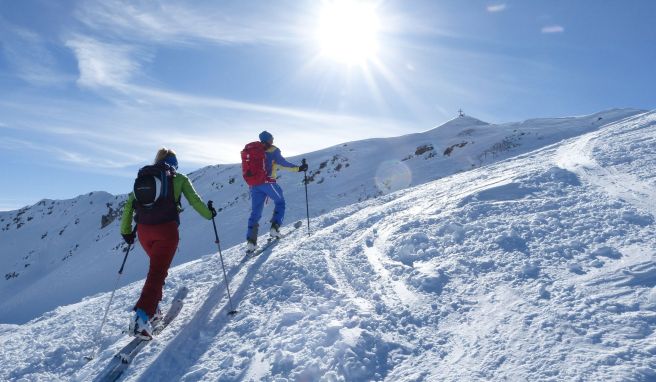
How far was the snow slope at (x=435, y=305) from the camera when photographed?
3.73 m

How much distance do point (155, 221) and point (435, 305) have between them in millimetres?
3648

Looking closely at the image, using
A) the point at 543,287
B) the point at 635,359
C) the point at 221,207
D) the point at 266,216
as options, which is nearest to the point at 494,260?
the point at 543,287

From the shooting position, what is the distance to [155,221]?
5484 mm

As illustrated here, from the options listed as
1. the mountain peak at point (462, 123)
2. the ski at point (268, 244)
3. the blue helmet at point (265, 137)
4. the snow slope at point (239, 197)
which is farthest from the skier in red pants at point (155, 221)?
the mountain peak at point (462, 123)

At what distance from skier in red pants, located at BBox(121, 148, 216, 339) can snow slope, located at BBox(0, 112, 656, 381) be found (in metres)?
0.44

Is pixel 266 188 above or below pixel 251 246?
above

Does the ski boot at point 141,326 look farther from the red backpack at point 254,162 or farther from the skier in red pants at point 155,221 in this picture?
the red backpack at point 254,162

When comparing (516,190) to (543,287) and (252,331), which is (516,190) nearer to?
(543,287)

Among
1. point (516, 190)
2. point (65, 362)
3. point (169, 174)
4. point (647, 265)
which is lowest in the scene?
point (65, 362)

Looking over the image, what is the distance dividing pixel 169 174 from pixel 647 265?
18.8ft

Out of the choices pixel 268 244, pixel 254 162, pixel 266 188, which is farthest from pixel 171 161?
pixel 268 244

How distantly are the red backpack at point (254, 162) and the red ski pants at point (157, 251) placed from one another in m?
3.36

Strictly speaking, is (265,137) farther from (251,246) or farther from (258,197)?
(251,246)

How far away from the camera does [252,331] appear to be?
5.00m
